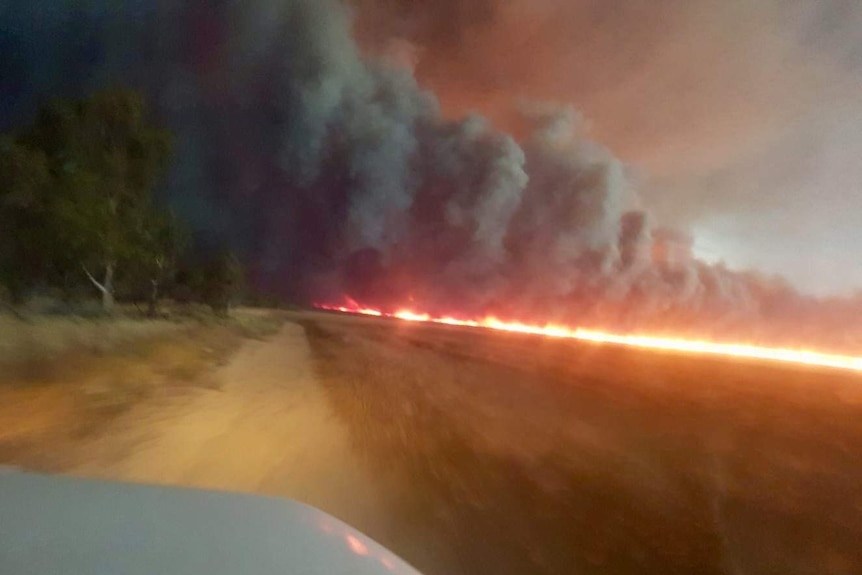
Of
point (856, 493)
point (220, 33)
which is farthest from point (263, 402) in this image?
point (856, 493)

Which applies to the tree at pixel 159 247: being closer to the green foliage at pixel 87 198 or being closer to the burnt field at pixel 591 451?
the green foliage at pixel 87 198

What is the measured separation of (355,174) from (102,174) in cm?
140

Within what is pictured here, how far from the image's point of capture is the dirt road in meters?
2.78

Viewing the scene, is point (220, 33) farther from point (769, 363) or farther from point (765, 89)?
point (769, 363)

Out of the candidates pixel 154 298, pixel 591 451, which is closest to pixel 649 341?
pixel 591 451

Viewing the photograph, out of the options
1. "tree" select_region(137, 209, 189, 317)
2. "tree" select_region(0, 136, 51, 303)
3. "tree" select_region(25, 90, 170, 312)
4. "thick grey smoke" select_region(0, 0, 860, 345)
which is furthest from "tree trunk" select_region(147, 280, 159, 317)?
"tree" select_region(0, 136, 51, 303)

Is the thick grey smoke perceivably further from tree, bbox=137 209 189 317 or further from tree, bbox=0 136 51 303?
tree, bbox=0 136 51 303

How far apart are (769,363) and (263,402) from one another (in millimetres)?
2621

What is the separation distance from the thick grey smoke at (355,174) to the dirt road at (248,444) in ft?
2.18

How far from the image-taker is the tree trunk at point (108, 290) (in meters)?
3.64

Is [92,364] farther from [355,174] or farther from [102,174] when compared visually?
[355,174]

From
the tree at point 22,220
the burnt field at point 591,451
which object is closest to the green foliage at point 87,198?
the tree at point 22,220

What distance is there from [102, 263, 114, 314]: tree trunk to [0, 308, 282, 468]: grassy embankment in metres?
0.06

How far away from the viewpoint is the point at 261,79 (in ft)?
12.7
